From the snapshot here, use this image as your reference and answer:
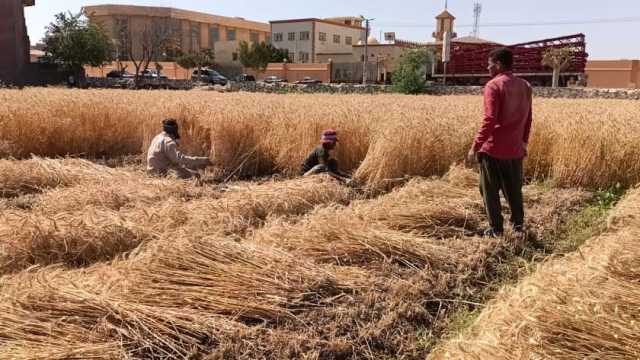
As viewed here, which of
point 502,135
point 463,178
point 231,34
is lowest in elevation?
point 463,178

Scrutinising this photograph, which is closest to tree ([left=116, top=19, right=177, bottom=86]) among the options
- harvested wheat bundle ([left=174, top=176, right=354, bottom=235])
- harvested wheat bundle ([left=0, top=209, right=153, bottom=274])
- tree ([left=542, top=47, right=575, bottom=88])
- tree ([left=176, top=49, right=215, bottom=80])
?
tree ([left=176, top=49, right=215, bottom=80])

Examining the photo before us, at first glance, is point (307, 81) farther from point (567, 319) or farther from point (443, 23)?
point (567, 319)

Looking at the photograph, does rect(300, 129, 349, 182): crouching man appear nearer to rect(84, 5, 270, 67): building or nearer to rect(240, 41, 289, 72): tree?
rect(240, 41, 289, 72): tree

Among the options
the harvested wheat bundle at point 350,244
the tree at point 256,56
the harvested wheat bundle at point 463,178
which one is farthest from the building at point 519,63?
the harvested wheat bundle at point 350,244

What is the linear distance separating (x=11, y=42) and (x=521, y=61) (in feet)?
106

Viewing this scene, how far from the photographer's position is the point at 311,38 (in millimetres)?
63219

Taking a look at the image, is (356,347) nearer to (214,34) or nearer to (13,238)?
(13,238)

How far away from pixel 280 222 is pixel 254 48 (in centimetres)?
4754

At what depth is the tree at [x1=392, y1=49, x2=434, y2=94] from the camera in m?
30.4

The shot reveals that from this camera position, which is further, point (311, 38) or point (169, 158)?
point (311, 38)

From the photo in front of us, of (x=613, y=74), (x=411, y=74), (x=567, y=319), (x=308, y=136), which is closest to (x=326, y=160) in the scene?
(x=308, y=136)

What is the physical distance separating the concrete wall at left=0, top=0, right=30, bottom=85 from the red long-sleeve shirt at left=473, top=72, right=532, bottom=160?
110 ft

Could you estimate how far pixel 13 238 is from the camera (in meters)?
3.65

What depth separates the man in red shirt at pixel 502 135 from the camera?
425 cm
